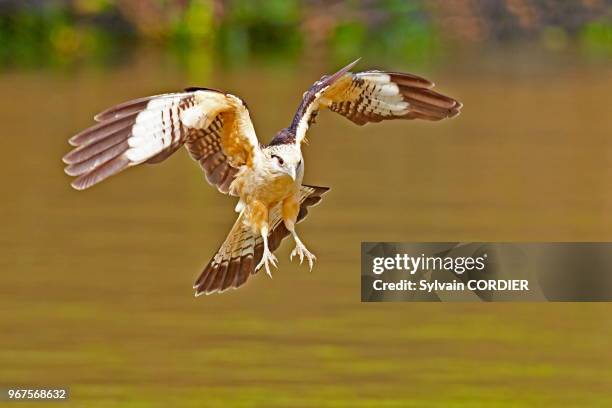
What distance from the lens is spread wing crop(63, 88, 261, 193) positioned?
6.38 m

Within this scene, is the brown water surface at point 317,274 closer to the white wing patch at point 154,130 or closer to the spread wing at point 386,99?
the spread wing at point 386,99

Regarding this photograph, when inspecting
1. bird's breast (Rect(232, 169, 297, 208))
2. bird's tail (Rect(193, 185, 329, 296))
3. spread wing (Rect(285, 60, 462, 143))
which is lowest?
bird's tail (Rect(193, 185, 329, 296))

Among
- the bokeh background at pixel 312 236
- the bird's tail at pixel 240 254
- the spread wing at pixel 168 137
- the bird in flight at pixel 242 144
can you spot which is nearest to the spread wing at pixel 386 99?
the bird in flight at pixel 242 144

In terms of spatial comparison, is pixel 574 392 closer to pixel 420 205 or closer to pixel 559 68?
pixel 420 205

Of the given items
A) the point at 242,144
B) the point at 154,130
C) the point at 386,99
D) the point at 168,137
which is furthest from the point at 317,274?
the point at 154,130

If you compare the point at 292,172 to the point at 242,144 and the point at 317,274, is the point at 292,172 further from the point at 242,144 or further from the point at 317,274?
the point at 317,274

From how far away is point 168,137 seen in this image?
21.9 ft

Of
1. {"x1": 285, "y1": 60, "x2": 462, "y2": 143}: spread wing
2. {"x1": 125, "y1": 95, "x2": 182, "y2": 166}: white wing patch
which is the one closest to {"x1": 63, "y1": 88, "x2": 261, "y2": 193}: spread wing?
{"x1": 125, "y1": 95, "x2": 182, "y2": 166}: white wing patch

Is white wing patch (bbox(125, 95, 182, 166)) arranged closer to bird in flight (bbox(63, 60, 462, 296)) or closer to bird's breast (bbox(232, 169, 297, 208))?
bird in flight (bbox(63, 60, 462, 296))

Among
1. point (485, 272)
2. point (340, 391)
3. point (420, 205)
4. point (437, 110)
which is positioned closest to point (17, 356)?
point (340, 391)

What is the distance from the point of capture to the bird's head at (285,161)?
6.75 m

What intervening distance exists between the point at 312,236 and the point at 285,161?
152 inches

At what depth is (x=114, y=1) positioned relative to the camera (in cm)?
2427

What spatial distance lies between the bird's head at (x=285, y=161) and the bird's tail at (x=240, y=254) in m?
0.38
